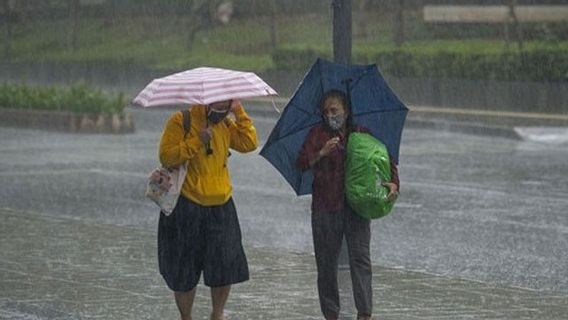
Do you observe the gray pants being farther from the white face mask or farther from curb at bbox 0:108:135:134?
curb at bbox 0:108:135:134

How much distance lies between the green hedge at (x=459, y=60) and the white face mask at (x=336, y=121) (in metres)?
22.6

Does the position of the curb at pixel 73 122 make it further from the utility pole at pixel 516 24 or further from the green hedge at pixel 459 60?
the utility pole at pixel 516 24

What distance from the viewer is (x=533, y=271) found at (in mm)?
12414

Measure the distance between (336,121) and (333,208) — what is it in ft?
1.62

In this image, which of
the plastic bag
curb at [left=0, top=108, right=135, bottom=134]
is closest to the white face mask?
the plastic bag

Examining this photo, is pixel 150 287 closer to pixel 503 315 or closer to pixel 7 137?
pixel 503 315

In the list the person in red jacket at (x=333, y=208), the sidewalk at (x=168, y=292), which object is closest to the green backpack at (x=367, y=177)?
the person in red jacket at (x=333, y=208)

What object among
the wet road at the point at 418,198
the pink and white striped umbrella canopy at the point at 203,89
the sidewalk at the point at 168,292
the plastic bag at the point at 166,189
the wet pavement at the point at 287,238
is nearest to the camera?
the pink and white striped umbrella canopy at the point at 203,89

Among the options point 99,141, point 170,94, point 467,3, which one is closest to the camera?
point 170,94

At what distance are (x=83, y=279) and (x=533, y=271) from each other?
344 centimetres

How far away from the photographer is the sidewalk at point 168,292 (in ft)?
33.8

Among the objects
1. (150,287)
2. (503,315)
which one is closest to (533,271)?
(503,315)

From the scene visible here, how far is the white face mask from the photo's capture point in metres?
9.16

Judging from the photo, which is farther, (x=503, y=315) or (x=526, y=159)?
(x=526, y=159)
